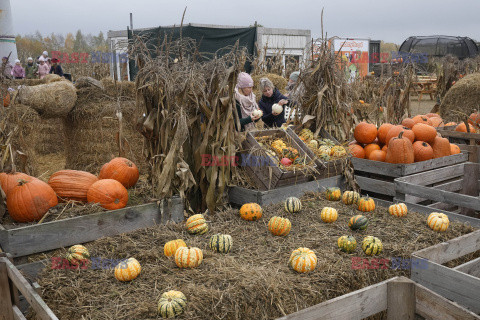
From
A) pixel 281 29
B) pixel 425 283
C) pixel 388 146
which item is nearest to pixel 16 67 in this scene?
pixel 281 29

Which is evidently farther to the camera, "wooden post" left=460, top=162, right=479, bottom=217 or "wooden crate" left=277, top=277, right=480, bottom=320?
"wooden post" left=460, top=162, right=479, bottom=217

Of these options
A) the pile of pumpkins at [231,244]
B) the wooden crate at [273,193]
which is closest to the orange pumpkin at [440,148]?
the wooden crate at [273,193]

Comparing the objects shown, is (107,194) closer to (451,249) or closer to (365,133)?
(451,249)

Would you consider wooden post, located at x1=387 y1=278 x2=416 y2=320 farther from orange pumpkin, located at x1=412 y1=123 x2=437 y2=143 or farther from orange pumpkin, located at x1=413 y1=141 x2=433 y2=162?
orange pumpkin, located at x1=412 y1=123 x2=437 y2=143

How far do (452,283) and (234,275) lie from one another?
139 centimetres

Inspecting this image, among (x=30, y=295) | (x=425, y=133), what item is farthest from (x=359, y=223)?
(x=425, y=133)

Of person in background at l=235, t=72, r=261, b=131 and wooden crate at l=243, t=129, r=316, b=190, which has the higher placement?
person in background at l=235, t=72, r=261, b=131

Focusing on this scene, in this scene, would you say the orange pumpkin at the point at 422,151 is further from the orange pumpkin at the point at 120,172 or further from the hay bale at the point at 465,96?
the hay bale at the point at 465,96

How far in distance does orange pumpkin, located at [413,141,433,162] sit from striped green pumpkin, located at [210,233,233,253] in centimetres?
343

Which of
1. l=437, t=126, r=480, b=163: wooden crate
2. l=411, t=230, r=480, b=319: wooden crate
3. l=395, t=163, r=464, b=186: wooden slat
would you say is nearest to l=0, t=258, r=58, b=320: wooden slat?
l=411, t=230, r=480, b=319: wooden crate

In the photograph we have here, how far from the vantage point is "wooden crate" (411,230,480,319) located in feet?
8.27

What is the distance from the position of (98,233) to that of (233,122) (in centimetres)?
187

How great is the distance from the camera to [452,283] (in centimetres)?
262

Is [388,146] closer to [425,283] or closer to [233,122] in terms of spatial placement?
[233,122]
